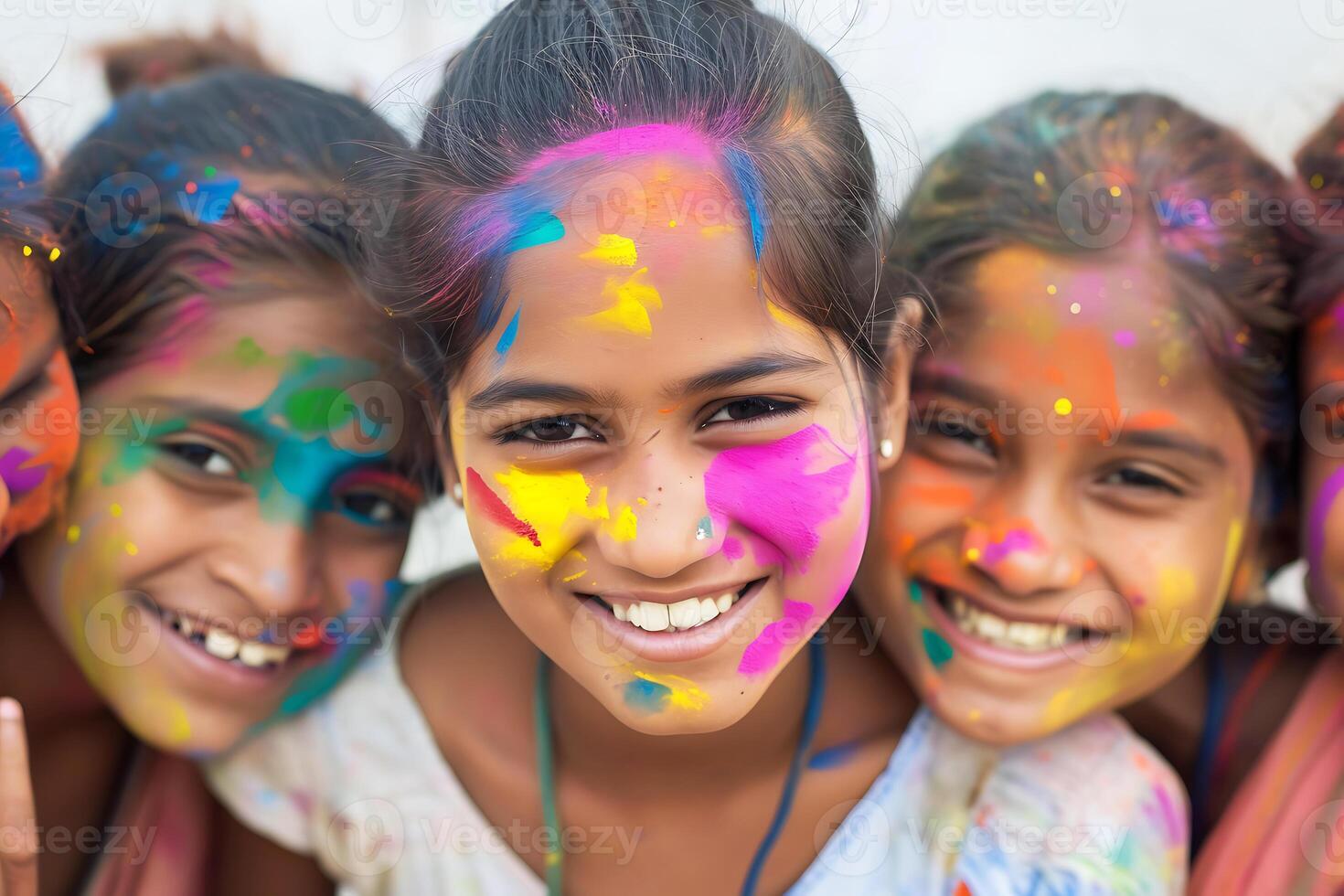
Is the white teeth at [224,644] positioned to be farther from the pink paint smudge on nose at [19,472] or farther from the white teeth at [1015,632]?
the white teeth at [1015,632]

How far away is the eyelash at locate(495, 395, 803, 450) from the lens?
0.88 meters

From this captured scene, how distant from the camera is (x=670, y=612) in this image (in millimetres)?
908

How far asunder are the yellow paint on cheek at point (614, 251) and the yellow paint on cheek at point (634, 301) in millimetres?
12

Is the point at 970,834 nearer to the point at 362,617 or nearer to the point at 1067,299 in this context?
the point at 1067,299

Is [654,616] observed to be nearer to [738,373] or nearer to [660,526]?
[660,526]

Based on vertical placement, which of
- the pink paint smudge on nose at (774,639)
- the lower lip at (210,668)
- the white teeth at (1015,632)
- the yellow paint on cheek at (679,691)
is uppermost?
the pink paint smudge on nose at (774,639)

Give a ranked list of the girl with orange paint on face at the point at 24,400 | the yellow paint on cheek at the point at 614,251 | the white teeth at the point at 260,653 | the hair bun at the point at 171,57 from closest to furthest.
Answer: the yellow paint on cheek at the point at 614,251 < the girl with orange paint on face at the point at 24,400 < the white teeth at the point at 260,653 < the hair bun at the point at 171,57

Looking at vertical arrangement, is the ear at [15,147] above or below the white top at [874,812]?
above

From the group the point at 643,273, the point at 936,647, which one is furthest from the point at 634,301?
the point at 936,647

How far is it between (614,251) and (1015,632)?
556 mm

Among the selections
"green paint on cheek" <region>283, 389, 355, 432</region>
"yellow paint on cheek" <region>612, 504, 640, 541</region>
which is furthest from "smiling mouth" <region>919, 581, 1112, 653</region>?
"green paint on cheek" <region>283, 389, 355, 432</region>

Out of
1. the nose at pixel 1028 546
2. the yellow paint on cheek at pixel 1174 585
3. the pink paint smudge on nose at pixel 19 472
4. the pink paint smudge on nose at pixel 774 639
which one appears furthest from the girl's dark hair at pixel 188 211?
the yellow paint on cheek at pixel 1174 585

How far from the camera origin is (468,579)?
1232mm

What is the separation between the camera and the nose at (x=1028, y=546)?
3.32ft
